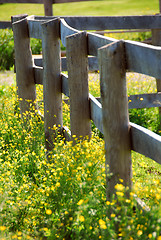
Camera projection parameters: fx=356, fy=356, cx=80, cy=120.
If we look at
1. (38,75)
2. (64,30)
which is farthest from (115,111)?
(38,75)

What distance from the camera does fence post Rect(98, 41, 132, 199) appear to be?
95.9 inches

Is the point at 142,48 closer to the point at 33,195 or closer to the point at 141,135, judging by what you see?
the point at 141,135

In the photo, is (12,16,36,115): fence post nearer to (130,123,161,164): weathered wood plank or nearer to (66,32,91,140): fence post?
(66,32,91,140): fence post

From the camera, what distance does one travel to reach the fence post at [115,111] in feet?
7.99

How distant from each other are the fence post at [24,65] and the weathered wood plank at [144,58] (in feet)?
9.33

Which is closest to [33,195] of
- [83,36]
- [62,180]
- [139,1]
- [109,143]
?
[62,180]

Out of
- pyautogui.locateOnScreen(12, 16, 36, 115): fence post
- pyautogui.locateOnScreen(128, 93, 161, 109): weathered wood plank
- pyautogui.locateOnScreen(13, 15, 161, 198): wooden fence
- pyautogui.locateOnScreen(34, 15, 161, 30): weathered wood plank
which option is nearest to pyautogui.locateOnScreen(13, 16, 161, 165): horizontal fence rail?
pyautogui.locateOnScreen(13, 15, 161, 198): wooden fence

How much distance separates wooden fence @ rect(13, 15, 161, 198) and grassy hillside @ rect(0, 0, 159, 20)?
1858cm

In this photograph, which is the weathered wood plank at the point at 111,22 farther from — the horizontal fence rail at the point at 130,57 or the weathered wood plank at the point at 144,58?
the weathered wood plank at the point at 144,58

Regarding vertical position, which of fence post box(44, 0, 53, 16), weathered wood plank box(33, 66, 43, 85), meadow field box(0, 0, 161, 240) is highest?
fence post box(44, 0, 53, 16)

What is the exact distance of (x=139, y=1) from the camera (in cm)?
4750

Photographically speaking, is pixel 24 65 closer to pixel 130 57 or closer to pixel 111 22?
pixel 111 22

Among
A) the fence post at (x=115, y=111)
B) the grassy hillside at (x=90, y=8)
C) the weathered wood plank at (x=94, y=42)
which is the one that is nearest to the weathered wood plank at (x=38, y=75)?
the weathered wood plank at (x=94, y=42)

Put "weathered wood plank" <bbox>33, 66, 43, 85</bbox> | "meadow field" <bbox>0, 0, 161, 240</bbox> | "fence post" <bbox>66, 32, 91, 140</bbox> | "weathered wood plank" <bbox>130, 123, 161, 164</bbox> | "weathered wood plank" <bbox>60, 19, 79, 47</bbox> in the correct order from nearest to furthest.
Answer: "meadow field" <bbox>0, 0, 161, 240</bbox> < "weathered wood plank" <bbox>130, 123, 161, 164</bbox> < "fence post" <bbox>66, 32, 91, 140</bbox> < "weathered wood plank" <bbox>60, 19, 79, 47</bbox> < "weathered wood plank" <bbox>33, 66, 43, 85</bbox>
